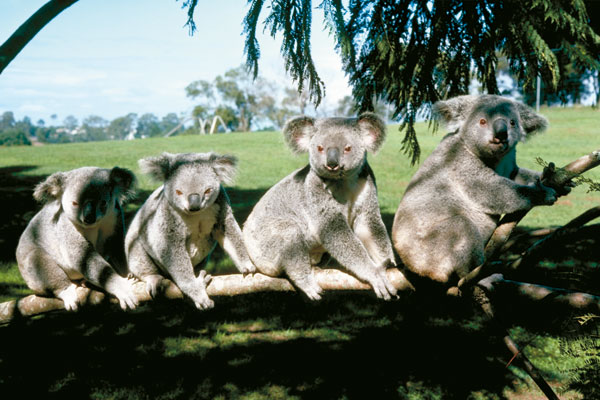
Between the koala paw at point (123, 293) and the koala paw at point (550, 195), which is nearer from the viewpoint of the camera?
the koala paw at point (550, 195)

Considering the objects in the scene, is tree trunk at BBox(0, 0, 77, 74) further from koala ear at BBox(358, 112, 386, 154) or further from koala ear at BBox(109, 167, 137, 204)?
koala ear at BBox(358, 112, 386, 154)

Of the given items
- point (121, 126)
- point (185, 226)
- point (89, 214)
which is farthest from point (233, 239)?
point (121, 126)

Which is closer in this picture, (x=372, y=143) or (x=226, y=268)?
(x=372, y=143)

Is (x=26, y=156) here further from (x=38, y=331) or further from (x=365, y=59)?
(x=365, y=59)

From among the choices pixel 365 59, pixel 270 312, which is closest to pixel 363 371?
pixel 270 312

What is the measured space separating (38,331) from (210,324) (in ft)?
7.27

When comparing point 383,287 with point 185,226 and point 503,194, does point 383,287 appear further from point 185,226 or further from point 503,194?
point 185,226

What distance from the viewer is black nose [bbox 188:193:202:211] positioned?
9.64ft

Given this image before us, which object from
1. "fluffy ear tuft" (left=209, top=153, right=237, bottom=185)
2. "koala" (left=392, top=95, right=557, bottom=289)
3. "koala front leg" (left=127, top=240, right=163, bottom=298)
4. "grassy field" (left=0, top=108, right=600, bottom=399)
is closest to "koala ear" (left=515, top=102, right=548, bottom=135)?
"koala" (left=392, top=95, right=557, bottom=289)

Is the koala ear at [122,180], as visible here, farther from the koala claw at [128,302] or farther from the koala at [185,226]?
the koala claw at [128,302]

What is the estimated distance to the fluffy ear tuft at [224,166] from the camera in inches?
132

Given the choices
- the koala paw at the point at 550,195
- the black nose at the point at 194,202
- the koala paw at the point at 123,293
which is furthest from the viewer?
the koala paw at the point at 123,293

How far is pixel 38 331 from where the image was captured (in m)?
5.96

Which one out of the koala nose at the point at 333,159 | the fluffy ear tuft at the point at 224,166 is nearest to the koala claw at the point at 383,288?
the koala nose at the point at 333,159
